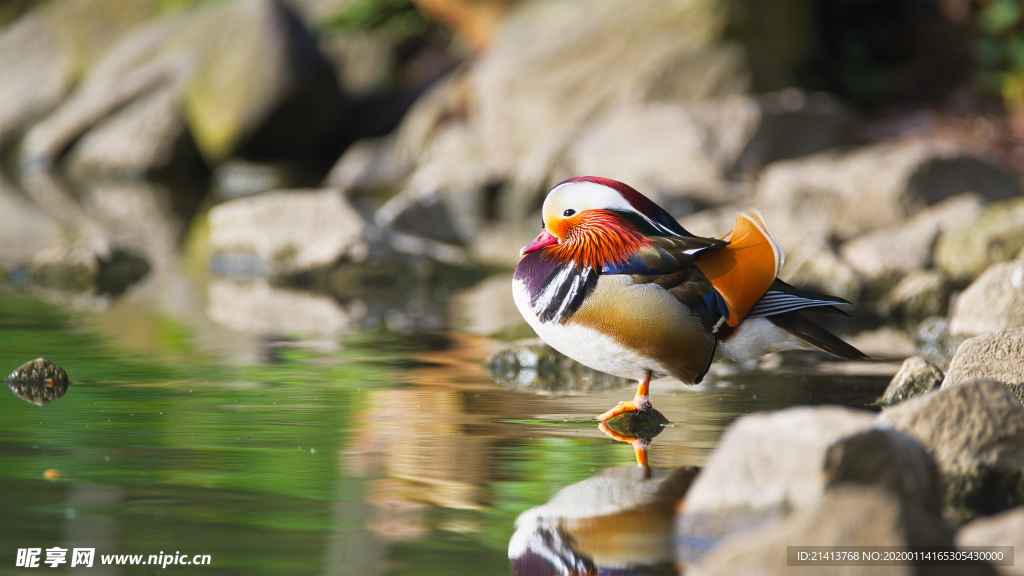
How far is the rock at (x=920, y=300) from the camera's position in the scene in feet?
19.5

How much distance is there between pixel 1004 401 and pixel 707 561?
3.46 ft

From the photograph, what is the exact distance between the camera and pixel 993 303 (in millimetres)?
4715

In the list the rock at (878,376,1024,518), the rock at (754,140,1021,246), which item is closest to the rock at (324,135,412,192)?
the rock at (754,140,1021,246)

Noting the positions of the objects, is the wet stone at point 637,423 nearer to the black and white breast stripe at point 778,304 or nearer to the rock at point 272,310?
the black and white breast stripe at point 778,304

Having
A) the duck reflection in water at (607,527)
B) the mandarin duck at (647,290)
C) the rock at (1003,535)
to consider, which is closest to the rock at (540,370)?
the mandarin duck at (647,290)

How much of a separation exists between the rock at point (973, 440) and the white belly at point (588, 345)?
0.71 meters

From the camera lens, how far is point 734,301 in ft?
9.93

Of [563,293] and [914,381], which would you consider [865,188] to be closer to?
[914,381]

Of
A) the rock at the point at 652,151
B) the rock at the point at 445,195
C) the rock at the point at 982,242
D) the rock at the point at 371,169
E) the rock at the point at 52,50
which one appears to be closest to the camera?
the rock at the point at 982,242

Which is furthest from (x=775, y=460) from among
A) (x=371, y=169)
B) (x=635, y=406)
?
(x=371, y=169)

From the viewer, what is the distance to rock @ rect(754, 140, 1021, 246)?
25.2ft

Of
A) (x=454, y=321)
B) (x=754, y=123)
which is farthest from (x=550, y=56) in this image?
(x=454, y=321)

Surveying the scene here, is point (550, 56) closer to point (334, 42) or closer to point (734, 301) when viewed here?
point (334, 42)

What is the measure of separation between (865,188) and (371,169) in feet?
29.7
